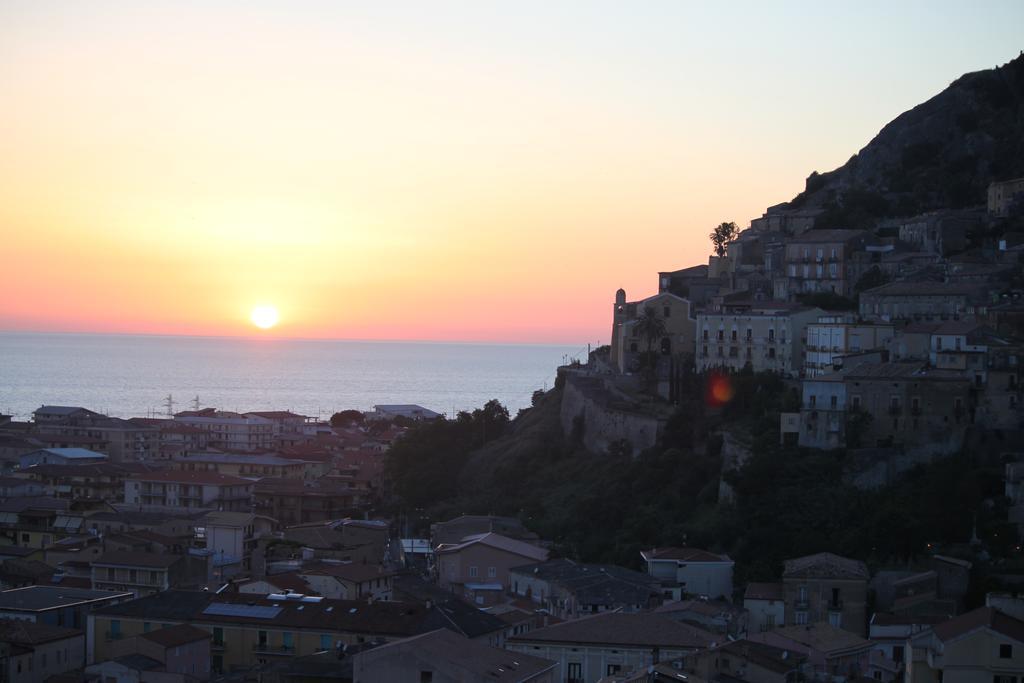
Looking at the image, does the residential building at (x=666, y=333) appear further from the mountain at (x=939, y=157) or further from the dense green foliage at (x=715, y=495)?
the mountain at (x=939, y=157)

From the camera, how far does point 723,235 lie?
75562mm

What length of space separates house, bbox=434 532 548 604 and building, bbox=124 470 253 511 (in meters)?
17.7

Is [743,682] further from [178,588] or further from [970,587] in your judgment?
[178,588]

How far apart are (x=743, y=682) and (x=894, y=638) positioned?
8017 millimetres

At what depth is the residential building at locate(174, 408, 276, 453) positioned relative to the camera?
292 feet

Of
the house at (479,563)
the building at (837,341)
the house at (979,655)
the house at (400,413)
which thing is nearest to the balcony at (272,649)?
the house at (479,563)

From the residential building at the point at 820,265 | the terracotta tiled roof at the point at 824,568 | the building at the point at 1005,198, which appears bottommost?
the terracotta tiled roof at the point at 824,568

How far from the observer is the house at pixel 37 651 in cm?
3153

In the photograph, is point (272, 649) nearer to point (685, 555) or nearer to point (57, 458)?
point (685, 555)

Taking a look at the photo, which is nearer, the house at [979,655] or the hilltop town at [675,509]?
the house at [979,655]

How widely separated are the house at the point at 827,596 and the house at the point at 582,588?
3644mm

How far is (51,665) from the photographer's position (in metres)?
33.2

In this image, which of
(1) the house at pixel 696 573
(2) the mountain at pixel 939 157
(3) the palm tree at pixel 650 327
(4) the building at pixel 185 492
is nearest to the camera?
(1) the house at pixel 696 573

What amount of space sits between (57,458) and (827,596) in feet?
144
